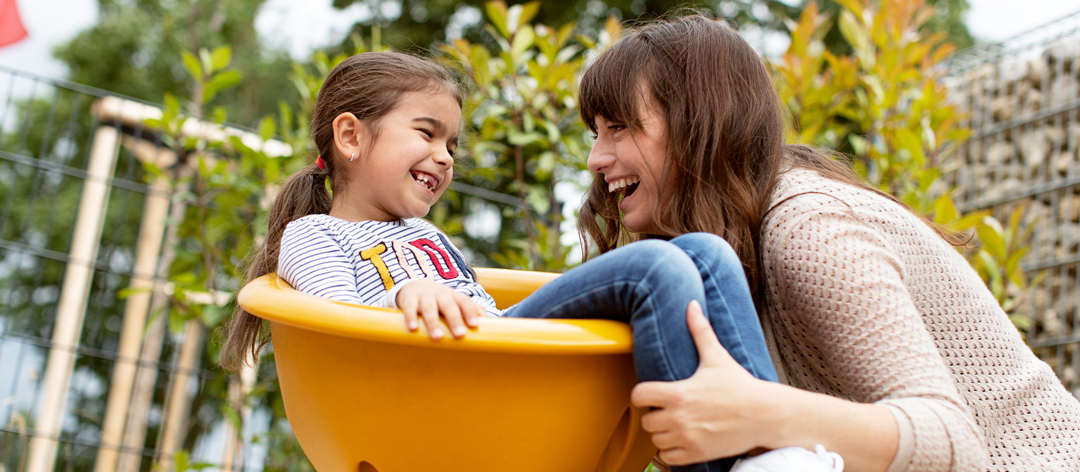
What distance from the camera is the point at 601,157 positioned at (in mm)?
1390

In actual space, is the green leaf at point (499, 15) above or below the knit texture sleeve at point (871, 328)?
above

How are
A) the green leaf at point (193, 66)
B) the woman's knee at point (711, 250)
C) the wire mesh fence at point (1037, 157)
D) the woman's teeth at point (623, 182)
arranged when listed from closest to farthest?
1. the woman's knee at point (711, 250)
2. the woman's teeth at point (623, 182)
3. the green leaf at point (193, 66)
4. the wire mesh fence at point (1037, 157)

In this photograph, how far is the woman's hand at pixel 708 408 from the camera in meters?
0.93

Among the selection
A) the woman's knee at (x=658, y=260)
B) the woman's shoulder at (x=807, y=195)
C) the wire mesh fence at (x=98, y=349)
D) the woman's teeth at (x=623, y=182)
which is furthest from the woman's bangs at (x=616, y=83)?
the wire mesh fence at (x=98, y=349)

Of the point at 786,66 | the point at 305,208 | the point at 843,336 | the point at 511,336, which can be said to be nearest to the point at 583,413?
the point at 511,336

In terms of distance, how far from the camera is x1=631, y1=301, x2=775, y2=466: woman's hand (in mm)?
926

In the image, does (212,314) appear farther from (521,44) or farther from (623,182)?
(623,182)

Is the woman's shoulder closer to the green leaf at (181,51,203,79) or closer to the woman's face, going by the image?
the woman's face

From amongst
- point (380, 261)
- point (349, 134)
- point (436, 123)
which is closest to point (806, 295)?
point (380, 261)

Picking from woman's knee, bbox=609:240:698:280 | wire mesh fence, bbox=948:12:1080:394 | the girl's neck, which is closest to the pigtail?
the girl's neck

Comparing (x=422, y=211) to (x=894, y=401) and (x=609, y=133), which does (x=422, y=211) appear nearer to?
(x=609, y=133)

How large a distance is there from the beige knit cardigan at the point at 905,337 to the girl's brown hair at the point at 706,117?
5cm

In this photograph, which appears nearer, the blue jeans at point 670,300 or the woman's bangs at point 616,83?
the blue jeans at point 670,300

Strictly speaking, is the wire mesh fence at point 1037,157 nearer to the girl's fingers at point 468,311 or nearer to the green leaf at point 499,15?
the green leaf at point 499,15
